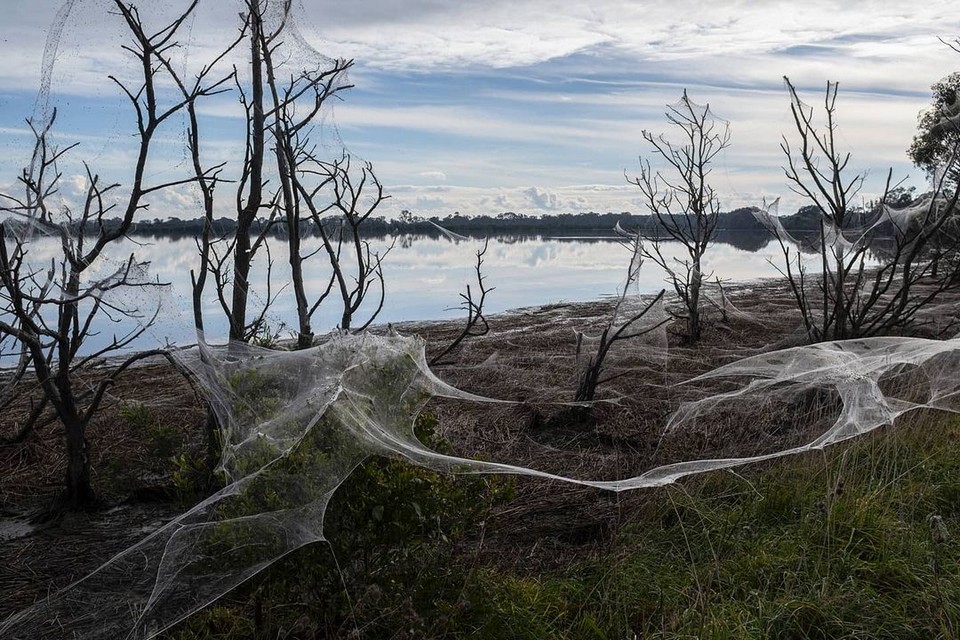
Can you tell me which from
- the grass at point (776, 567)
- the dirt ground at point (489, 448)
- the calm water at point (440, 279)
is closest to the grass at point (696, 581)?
the grass at point (776, 567)

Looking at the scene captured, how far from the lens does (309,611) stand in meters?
3.24

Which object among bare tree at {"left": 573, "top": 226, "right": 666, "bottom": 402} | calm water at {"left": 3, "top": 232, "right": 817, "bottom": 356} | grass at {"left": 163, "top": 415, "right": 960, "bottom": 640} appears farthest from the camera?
bare tree at {"left": 573, "top": 226, "right": 666, "bottom": 402}

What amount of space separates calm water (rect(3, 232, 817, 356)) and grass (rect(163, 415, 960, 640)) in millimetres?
2141

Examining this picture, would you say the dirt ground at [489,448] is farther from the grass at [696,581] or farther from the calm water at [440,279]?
the calm water at [440,279]

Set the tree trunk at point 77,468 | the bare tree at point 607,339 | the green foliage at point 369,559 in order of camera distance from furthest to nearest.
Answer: the bare tree at point 607,339 → the tree trunk at point 77,468 → the green foliage at point 369,559

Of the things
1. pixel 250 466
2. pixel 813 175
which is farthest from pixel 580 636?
pixel 813 175

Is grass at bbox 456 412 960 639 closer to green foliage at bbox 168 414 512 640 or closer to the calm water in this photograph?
green foliage at bbox 168 414 512 640

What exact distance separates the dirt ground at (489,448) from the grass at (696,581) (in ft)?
1.15

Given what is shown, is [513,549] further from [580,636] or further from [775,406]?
[775,406]

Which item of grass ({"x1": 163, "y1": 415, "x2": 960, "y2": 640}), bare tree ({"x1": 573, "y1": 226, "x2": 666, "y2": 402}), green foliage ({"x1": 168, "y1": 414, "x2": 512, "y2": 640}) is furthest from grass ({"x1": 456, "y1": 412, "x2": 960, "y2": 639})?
bare tree ({"x1": 573, "y1": 226, "x2": 666, "y2": 402})

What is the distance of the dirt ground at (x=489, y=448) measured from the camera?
423cm

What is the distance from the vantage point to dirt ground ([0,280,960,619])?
13.9 ft

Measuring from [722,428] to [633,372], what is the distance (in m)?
2.34

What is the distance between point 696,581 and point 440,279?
2156 centimetres
